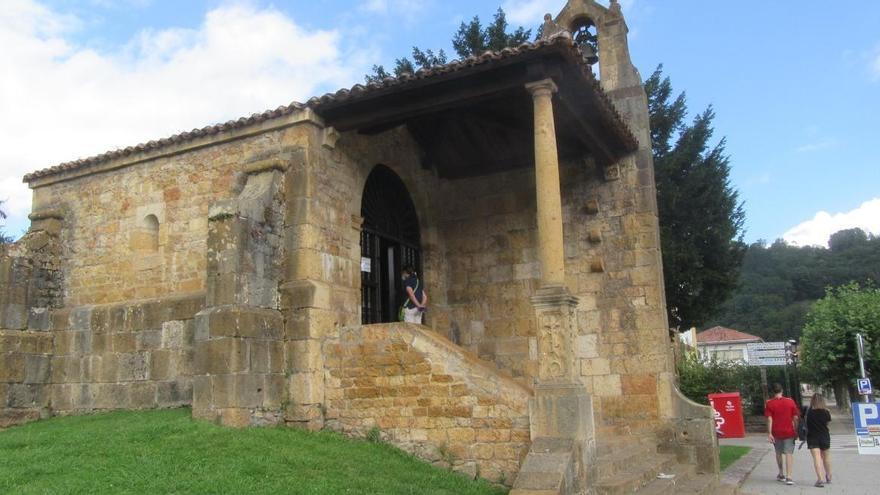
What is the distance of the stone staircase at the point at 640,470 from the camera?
8117 mm

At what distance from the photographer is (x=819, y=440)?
35.7 ft

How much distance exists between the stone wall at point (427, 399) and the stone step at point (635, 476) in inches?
38.3

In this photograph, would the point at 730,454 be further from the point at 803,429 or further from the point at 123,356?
the point at 123,356

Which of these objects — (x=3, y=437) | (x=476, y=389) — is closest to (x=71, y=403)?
(x=3, y=437)

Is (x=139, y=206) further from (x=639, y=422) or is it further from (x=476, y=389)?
(x=639, y=422)

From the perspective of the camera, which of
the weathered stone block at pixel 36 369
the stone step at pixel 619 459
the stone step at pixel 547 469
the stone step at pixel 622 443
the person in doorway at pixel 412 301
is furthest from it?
the person in doorway at pixel 412 301

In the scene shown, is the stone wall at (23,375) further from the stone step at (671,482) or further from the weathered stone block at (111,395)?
the stone step at (671,482)

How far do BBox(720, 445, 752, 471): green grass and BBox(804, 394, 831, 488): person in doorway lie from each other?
6.31 feet

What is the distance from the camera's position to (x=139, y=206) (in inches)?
434

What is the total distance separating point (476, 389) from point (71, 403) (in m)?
6.16

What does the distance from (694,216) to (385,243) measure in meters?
11.1

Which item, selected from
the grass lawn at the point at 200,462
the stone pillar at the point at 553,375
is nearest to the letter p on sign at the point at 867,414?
the stone pillar at the point at 553,375

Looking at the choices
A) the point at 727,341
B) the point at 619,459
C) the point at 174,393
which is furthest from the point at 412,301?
the point at 727,341

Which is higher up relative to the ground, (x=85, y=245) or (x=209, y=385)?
(x=85, y=245)
